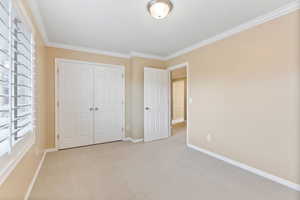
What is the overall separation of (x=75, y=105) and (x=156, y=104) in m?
2.06

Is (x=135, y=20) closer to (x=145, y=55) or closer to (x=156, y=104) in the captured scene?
(x=145, y=55)

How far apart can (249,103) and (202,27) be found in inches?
58.9

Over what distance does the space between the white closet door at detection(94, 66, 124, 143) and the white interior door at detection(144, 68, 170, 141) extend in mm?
700

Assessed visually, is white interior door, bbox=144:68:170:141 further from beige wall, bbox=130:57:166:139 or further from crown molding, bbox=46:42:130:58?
crown molding, bbox=46:42:130:58

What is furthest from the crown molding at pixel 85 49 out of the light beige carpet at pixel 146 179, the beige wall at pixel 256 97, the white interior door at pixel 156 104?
the light beige carpet at pixel 146 179

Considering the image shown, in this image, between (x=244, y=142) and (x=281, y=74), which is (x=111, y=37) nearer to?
(x=281, y=74)

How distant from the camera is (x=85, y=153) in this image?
2.99 meters

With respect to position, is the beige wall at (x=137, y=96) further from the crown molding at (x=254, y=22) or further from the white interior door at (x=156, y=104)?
the crown molding at (x=254, y=22)

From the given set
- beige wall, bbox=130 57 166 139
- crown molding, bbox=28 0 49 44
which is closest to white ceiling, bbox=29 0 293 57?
crown molding, bbox=28 0 49 44

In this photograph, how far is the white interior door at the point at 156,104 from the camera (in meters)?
3.85

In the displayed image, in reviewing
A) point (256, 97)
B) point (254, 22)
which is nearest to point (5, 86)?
point (256, 97)

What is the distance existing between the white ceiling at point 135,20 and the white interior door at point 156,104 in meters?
0.98

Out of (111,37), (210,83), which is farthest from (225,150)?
(111,37)

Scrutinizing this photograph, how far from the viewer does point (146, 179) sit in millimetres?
2029
